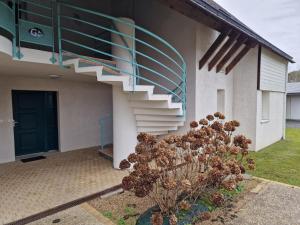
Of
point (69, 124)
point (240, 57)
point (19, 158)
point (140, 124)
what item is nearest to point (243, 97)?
point (240, 57)

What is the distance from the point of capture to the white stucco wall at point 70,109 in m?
7.19

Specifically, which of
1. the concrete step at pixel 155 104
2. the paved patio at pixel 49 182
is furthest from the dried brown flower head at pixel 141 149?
the concrete step at pixel 155 104

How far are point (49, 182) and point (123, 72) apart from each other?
10.7 ft

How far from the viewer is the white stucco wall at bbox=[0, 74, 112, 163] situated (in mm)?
7191

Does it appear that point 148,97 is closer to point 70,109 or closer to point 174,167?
point 174,167

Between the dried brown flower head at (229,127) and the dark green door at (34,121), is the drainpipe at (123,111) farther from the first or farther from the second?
the dark green door at (34,121)

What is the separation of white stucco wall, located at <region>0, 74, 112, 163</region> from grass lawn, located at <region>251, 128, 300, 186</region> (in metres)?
6.33

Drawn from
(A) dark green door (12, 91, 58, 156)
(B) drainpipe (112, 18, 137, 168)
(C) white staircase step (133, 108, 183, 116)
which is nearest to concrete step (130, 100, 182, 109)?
(C) white staircase step (133, 108, 183, 116)

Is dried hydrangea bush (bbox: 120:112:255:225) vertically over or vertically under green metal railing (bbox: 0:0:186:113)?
under

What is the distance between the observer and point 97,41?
8.00 metres

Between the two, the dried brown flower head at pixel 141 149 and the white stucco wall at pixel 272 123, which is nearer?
the dried brown flower head at pixel 141 149

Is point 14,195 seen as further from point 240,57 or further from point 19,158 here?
point 240,57

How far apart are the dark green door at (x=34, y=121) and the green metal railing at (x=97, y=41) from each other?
2.28 m

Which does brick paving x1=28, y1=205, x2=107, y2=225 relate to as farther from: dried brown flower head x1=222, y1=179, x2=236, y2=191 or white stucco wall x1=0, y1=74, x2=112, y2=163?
white stucco wall x1=0, y1=74, x2=112, y2=163
